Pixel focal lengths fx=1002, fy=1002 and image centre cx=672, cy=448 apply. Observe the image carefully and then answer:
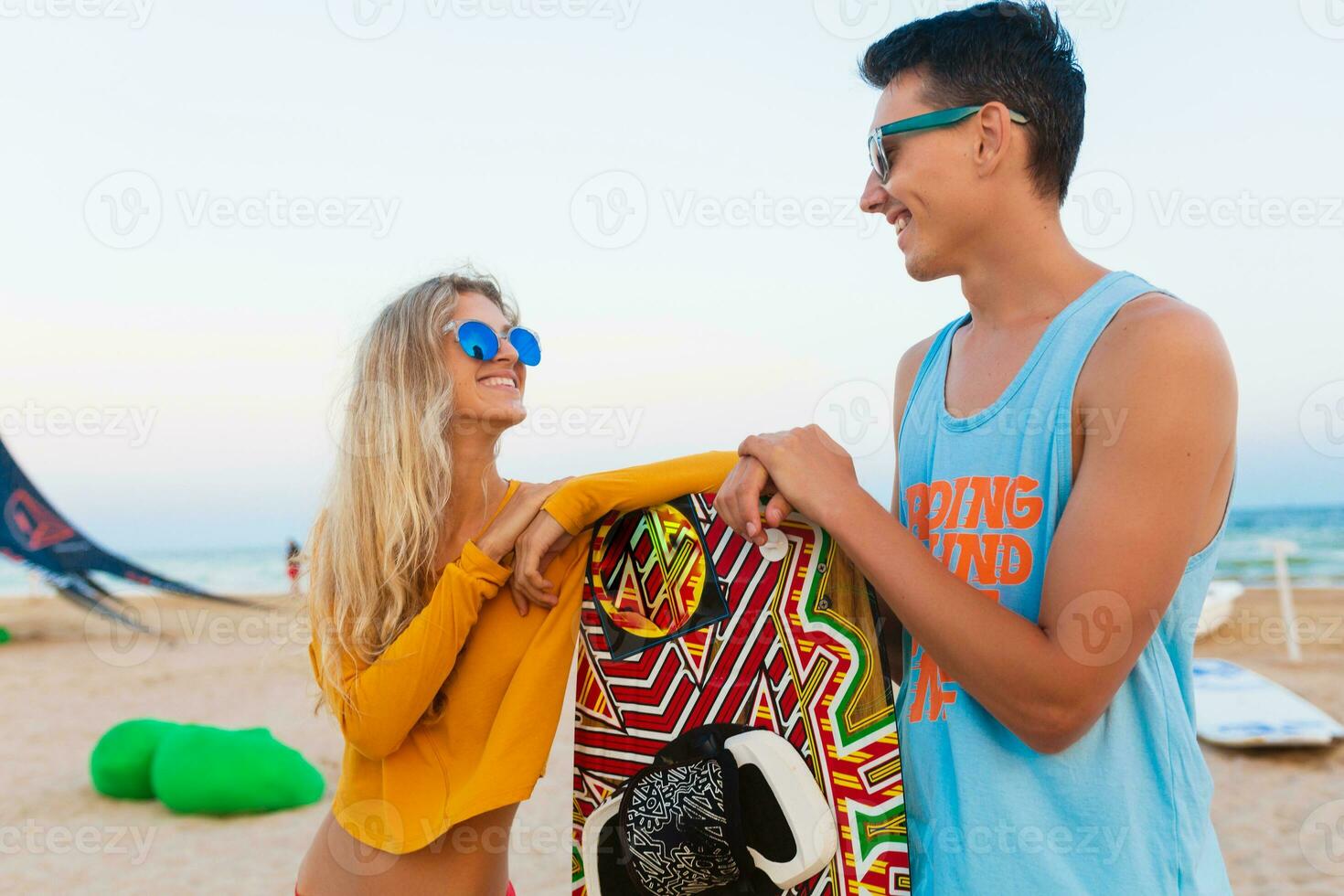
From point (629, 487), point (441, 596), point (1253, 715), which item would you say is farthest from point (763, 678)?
point (1253, 715)

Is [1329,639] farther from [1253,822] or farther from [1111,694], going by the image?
[1111,694]

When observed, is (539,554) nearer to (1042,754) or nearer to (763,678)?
(763,678)

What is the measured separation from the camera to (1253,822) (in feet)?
20.8

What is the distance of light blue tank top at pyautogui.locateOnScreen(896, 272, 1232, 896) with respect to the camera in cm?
143

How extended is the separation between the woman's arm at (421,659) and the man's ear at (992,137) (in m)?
1.34

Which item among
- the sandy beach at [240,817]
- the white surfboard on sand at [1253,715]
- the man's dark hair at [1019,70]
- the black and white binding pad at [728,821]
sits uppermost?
the man's dark hair at [1019,70]

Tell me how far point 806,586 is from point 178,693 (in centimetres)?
1190

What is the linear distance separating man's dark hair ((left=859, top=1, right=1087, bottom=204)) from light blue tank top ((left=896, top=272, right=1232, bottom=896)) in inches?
11.2

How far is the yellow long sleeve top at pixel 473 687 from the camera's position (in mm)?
2244

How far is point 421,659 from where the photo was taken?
2254 mm

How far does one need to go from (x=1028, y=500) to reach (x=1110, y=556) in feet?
0.66

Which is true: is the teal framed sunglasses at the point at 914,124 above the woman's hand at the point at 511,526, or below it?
above

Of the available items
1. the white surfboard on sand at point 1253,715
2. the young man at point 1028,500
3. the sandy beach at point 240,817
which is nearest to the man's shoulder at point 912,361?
the young man at point 1028,500

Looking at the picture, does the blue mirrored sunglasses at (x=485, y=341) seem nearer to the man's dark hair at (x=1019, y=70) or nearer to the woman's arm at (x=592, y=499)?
the woman's arm at (x=592, y=499)
